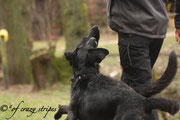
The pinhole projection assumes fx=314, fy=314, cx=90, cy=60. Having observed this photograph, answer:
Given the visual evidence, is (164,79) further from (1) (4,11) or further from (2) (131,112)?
(1) (4,11)

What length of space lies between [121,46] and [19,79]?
998 cm

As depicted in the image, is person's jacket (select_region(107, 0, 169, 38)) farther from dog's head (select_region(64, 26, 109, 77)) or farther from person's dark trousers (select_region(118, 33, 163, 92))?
dog's head (select_region(64, 26, 109, 77))

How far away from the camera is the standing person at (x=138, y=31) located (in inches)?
151

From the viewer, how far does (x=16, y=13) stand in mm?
13141

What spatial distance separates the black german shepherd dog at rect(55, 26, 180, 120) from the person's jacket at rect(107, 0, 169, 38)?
0.44m

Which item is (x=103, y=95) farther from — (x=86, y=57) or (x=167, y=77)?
(x=167, y=77)

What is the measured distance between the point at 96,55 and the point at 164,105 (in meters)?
1.11

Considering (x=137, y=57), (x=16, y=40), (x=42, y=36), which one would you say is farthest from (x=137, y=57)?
(x=16, y=40)

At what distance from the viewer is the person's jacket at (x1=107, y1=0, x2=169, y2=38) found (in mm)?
3832

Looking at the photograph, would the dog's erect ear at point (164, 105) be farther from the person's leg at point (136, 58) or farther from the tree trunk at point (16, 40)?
the tree trunk at point (16, 40)

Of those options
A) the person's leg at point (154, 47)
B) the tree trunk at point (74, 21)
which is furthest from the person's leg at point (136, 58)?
the tree trunk at point (74, 21)

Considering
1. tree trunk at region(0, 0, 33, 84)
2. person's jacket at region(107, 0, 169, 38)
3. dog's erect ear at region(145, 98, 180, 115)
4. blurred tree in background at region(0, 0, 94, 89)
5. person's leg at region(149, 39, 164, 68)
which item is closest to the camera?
dog's erect ear at region(145, 98, 180, 115)

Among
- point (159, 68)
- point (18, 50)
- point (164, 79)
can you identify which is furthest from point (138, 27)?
point (18, 50)

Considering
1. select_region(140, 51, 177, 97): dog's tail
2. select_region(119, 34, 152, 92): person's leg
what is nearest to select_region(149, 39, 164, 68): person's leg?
select_region(119, 34, 152, 92): person's leg
